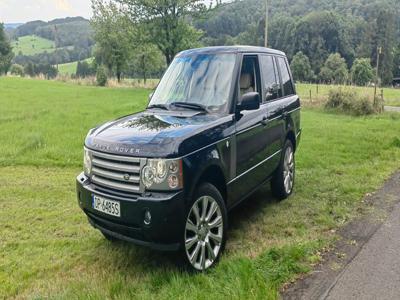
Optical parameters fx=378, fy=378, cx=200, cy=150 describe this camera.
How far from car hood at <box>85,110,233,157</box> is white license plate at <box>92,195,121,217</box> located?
458mm

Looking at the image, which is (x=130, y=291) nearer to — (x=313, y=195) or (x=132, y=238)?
(x=132, y=238)

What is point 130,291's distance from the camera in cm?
327

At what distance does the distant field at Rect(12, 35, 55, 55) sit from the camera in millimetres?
90500

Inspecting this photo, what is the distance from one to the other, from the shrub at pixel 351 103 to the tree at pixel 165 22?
44.8 feet

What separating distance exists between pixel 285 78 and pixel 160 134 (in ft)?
10.7

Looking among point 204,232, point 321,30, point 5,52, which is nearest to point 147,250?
point 204,232

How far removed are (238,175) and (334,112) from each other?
1677cm

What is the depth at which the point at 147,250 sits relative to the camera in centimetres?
423

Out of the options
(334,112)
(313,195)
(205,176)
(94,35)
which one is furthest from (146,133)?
(94,35)

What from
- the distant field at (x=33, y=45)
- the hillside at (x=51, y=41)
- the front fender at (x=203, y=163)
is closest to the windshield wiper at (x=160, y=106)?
the front fender at (x=203, y=163)

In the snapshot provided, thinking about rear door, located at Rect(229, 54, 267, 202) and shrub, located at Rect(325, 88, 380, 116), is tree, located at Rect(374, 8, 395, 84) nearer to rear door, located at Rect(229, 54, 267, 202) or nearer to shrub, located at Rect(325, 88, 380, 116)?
shrub, located at Rect(325, 88, 380, 116)

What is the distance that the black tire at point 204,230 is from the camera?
3.48 m

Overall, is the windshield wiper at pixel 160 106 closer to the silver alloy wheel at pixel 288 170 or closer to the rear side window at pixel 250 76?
the rear side window at pixel 250 76

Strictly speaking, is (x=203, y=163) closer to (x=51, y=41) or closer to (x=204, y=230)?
(x=204, y=230)
